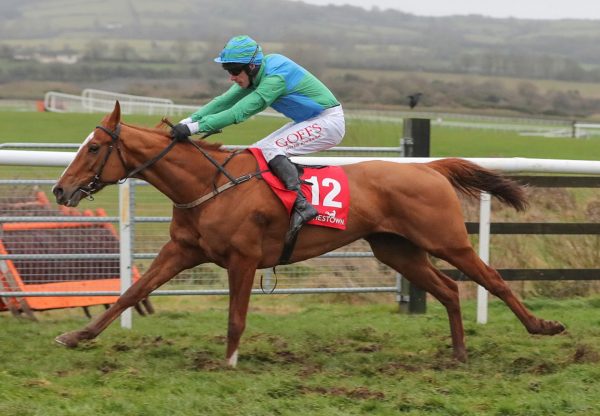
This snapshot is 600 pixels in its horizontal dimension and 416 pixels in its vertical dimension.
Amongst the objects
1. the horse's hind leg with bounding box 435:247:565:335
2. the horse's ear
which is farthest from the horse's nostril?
the horse's hind leg with bounding box 435:247:565:335

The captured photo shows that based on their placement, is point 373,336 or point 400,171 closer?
point 400,171

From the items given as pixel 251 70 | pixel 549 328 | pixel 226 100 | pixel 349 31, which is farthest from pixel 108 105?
pixel 349 31

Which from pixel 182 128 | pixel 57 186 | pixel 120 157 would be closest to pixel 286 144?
pixel 182 128

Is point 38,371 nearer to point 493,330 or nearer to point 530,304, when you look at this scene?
point 493,330

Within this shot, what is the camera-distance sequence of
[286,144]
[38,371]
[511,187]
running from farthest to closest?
[511,187] → [286,144] → [38,371]

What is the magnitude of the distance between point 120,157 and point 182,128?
44cm

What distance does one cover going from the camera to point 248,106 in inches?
240

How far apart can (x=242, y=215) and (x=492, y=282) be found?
179 centimetres

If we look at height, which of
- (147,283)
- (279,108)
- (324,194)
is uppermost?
(279,108)

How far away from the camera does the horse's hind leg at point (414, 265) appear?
266 inches

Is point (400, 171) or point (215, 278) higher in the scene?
point (400, 171)

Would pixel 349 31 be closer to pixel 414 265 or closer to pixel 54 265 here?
pixel 54 265

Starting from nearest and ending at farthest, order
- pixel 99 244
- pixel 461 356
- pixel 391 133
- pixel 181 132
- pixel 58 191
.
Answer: pixel 58 191 → pixel 181 132 → pixel 461 356 → pixel 99 244 → pixel 391 133

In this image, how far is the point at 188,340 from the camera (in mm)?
6977
